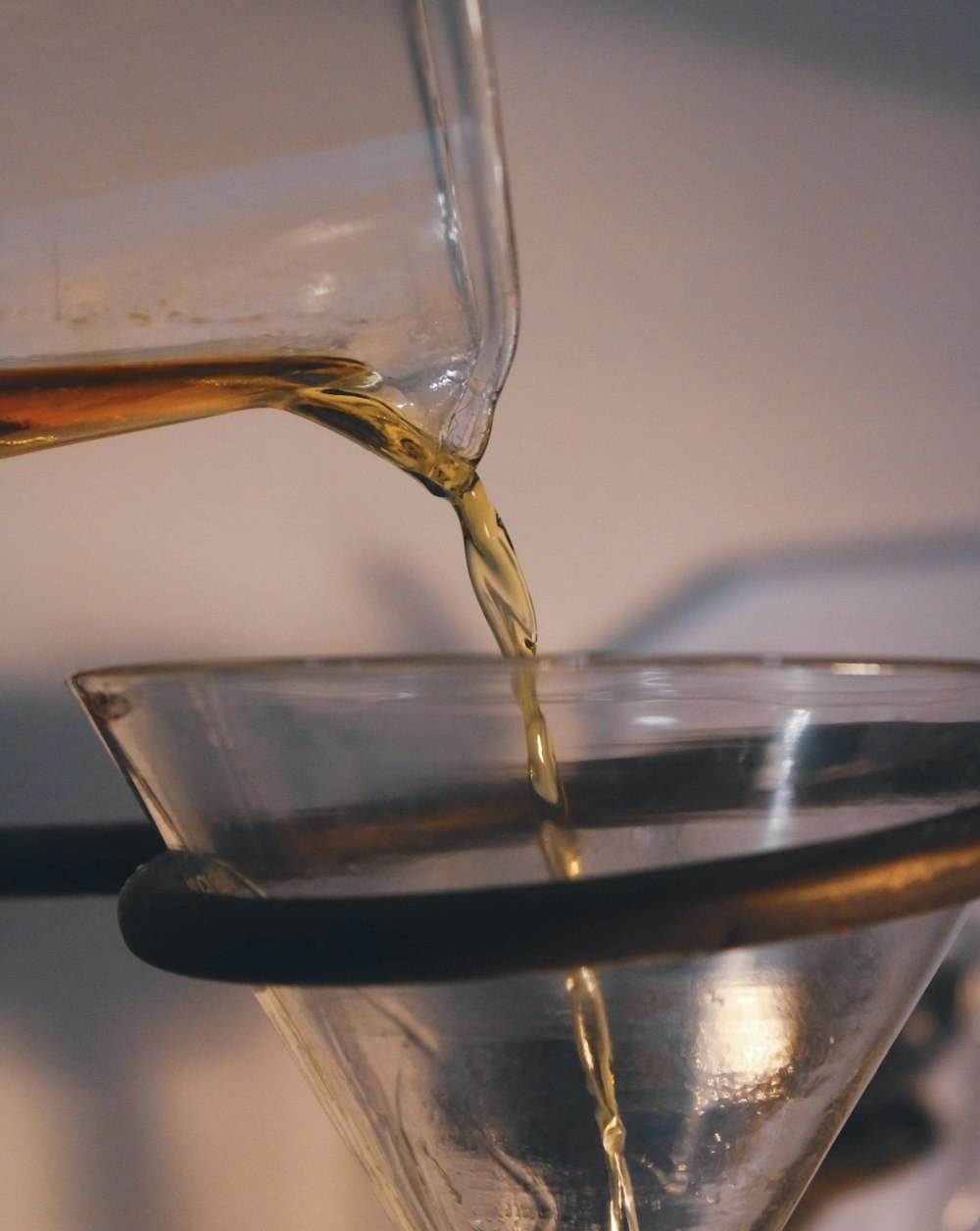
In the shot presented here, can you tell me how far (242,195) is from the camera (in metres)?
0.22

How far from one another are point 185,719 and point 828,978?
133 millimetres

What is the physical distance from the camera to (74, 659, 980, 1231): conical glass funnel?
19cm

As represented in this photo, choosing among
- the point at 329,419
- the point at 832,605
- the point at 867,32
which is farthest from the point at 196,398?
the point at 867,32

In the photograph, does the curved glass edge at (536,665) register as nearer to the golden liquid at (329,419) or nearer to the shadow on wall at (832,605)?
the golden liquid at (329,419)

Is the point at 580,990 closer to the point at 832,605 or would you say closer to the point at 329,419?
the point at 329,419

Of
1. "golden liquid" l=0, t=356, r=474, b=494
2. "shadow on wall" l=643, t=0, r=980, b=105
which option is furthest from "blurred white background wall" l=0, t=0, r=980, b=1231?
"golden liquid" l=0, t=356, r=474, b=494

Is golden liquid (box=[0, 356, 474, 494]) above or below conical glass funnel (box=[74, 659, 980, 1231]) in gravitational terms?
above

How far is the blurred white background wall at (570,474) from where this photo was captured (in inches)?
13.0

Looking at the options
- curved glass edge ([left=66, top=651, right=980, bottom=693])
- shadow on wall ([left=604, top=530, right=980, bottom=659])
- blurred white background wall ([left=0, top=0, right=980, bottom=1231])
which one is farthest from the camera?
shadow on wall ([left=604, top=530, right=980, bottom=659])

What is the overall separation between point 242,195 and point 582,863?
0.15 metres

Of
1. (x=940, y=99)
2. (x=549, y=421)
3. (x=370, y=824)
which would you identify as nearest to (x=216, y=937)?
(x=370, y=824)

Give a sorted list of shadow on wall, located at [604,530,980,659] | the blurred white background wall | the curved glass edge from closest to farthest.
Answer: the curved glass edge
the blurred white background wall
shadow on wall, located at [604,530,980,659]

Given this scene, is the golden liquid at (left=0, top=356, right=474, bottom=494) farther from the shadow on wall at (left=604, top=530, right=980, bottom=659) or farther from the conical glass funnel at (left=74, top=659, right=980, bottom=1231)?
the shadow on wall at (left=604, top=530, right=980, bottom=659)

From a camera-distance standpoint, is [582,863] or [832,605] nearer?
[582,863]
